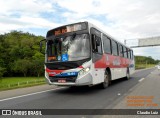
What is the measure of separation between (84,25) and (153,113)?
5490 millimetres

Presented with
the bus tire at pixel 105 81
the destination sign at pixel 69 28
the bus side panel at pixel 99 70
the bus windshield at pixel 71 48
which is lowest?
the bus tire at pixel 105 81

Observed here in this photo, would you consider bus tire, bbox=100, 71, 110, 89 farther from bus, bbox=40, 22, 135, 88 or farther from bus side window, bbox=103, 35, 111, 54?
bus side window, bbox=103, 35, 111, 54

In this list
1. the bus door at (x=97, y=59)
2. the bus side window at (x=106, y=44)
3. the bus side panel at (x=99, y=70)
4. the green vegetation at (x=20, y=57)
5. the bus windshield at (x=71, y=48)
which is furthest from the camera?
the green vegetation at (x=20, y=57)

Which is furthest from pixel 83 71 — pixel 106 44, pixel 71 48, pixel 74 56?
pixel 106 44

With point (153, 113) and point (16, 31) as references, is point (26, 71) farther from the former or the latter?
point (153, 113)

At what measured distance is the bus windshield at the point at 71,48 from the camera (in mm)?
9719

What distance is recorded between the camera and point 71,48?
32.3 ft

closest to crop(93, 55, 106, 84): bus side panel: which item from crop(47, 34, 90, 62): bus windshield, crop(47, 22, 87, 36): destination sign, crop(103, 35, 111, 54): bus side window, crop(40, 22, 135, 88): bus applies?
crop(40, 22, 135, 88): bus

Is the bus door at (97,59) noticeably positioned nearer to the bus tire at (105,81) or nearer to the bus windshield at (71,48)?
the bus windshield at (71,48)

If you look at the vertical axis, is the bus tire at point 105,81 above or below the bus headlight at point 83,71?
below

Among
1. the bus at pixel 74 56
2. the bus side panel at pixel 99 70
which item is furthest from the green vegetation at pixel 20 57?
the bus at pixel 74 56

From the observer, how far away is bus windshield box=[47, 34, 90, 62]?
31.9ft

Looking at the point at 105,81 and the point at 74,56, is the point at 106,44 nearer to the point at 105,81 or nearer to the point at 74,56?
the point at 105,81

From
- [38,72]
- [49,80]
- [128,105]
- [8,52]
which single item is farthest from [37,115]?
[8,52]
